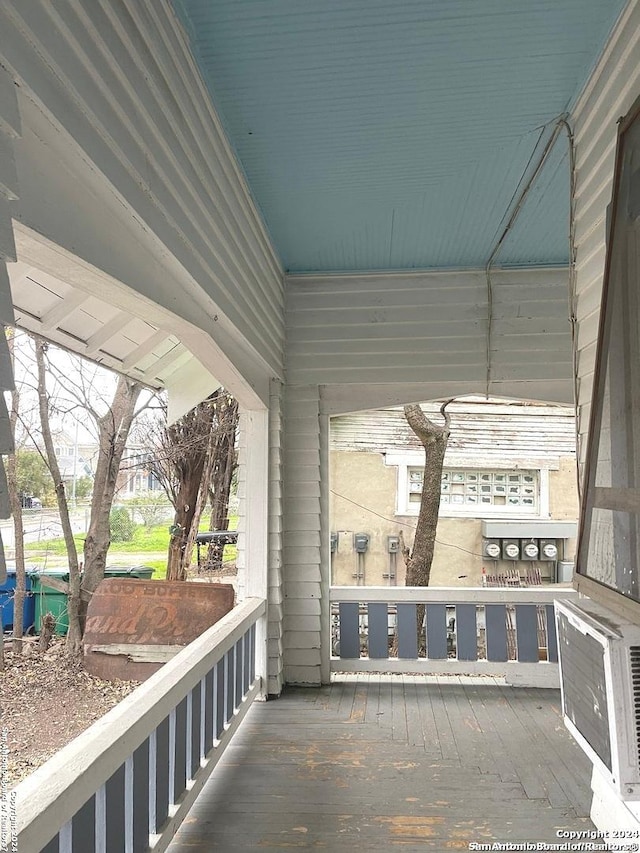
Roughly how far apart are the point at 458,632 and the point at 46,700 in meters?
3.58

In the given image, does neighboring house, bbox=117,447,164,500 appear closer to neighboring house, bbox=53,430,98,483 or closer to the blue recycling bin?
neighboring house, bbox=53,430,98,483

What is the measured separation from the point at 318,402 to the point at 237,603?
5.21 feet

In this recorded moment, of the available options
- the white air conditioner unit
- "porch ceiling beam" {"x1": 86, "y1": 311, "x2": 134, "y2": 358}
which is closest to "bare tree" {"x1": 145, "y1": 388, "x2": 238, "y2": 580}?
"porch ceiling beam" {"x1": 86, "y1": 311, "x2": 134, "y2": 358}

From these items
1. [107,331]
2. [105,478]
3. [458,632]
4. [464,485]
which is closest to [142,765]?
[107,331]

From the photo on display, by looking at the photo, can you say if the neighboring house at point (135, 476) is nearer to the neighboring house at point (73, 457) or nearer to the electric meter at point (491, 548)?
the neighboring house at point (73, 457)

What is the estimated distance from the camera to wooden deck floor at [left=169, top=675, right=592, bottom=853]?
105 inches

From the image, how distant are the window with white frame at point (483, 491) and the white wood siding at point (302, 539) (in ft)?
13.4

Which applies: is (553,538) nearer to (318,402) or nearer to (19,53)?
(318,402)

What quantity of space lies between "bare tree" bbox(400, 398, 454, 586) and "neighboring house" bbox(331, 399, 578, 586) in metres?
1.10

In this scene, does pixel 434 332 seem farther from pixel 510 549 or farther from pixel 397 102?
pixel 510 549

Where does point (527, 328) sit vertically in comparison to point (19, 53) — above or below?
above

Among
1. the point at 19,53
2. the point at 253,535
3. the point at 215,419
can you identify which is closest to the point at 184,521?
the point at 215,419

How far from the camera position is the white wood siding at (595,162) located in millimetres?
2297

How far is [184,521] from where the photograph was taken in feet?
23.7
